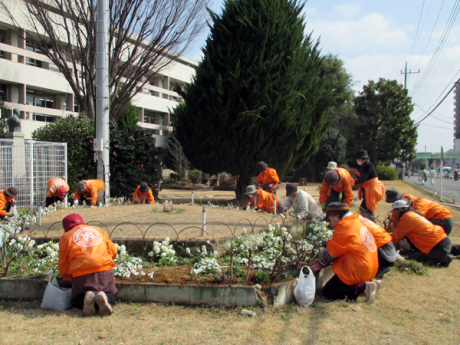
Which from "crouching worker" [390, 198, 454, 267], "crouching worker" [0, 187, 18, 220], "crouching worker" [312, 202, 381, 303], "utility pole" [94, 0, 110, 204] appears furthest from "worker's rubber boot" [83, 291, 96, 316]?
"utility pole" [94, 0, 110, 204]

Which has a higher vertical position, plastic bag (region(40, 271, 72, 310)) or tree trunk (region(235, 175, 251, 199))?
tree trunk (region(235, 175, 251, 199))

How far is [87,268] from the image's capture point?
3.86 metres

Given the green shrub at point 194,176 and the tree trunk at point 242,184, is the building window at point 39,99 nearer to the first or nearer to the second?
the green shrub at point 194,176

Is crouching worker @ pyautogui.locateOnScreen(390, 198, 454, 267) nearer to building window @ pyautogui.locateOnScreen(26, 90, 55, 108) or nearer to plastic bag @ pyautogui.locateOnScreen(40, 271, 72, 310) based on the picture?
plastic bag @ pyautogui.locateOnScreen(40, 271, 72, 310)

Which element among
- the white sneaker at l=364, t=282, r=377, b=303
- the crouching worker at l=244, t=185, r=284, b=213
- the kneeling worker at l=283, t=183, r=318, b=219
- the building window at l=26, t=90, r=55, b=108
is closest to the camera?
the white sneaker at l=364, t=282, r=377, b=303

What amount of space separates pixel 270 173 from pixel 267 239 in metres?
4.15

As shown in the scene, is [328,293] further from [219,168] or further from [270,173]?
[219,168]

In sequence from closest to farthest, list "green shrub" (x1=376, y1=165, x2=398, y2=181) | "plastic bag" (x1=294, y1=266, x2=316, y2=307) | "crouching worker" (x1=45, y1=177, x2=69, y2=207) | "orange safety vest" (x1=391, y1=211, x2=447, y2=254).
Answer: "plastic bag" (x1=294, y1=266, x2=316, y2=307) < "orange safety vest" (x1=391, y1=211, x2=447, y2=254) < "crouching worker" (x1=45, y1=177, x2=69, y2=207) < "green shrub" (x1=376, y1=165, x2=398, y2=181)

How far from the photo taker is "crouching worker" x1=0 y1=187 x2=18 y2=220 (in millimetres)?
7879

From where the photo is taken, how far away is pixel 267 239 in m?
5.30

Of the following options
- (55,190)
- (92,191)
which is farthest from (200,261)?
(55,190)

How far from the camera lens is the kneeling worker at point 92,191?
30.6 ft

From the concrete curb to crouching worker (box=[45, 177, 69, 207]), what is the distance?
5.22m

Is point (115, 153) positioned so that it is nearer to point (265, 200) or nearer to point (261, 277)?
point (265, 200)
